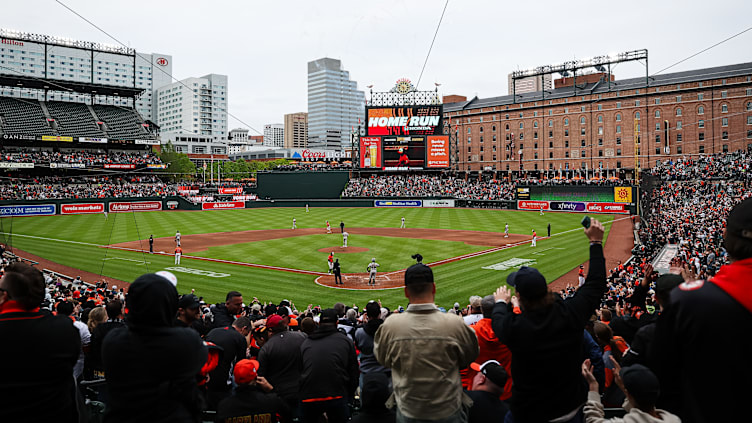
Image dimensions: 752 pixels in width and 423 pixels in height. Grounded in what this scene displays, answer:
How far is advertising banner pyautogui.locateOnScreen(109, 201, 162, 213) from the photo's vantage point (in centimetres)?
5775

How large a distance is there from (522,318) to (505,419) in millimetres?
917

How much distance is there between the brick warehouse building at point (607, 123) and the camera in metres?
78.8

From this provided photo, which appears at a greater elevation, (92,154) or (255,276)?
(92,154)

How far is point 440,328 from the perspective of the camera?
3768 mm

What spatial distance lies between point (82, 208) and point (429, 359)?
206ft

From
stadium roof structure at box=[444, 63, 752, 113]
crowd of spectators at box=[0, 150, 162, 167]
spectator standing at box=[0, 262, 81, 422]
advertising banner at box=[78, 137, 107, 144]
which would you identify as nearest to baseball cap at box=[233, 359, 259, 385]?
spectator standing at box=[0, 262, 81, 422]

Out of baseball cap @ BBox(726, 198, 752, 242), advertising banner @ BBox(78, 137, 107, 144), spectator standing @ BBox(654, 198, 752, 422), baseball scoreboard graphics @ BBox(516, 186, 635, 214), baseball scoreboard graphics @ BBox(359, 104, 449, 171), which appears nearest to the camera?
spectator standing @ BBox(654, 198, 752, 422)

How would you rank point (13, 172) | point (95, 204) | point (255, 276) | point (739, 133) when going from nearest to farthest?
point (255, 276), point (95, 204), point (13, 172), point (739, 133)

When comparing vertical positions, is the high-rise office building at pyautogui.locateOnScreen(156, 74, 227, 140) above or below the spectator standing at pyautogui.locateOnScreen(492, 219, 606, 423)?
above

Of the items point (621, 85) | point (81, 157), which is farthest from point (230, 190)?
point (621, 85)

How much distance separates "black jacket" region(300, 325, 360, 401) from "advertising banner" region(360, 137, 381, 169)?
73.2 m

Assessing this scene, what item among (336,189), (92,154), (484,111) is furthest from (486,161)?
(92,154)

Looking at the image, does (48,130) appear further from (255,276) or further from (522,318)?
(522,318)

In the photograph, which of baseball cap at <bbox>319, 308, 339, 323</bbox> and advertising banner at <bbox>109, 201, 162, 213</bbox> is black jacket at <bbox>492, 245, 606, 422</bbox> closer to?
baseball cap at <bbox>319, 308, 339, 323</bbox>
